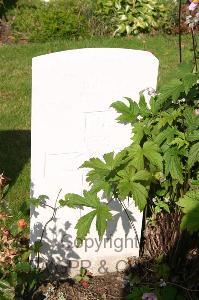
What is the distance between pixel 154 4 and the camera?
27.3 ft

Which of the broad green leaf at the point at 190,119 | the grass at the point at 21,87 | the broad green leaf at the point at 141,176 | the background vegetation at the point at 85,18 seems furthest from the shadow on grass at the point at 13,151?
the background vegetation at the point at 85,18

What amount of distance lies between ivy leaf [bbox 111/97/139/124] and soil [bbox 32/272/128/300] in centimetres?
107

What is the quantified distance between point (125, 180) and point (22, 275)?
829 millimetres

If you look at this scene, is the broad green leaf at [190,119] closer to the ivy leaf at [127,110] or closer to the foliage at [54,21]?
the ivy leaf at [127,110]

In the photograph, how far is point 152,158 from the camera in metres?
2.80

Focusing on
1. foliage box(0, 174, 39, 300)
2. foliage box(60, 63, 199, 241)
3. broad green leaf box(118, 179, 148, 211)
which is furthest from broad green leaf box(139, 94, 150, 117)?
foliage box(0, 174, 39, 300)

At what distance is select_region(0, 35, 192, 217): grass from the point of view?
170 inches

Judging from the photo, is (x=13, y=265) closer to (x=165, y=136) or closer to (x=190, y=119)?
(x=165, y=136)

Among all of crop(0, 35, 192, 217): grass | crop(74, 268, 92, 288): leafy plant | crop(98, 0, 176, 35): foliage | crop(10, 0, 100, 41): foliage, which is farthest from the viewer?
crop(98, 0, 176, 35): foliage

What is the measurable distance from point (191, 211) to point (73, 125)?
0.80 m

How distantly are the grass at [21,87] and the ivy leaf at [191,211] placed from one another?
83 cm

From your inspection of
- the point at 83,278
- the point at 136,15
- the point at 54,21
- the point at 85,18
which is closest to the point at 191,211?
the point at 83,278

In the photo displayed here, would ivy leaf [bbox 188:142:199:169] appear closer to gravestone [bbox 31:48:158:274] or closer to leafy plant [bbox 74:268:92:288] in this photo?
gravestone [bbox 31:48:158:274]

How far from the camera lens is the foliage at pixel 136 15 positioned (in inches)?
310
